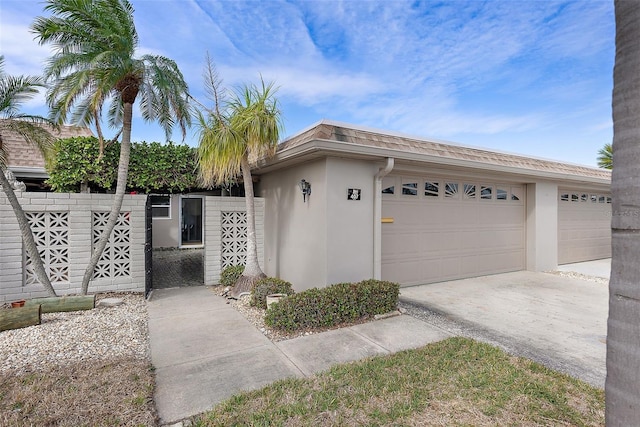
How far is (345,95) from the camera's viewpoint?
10547mm

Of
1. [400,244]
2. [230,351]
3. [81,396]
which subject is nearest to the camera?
[81,396]

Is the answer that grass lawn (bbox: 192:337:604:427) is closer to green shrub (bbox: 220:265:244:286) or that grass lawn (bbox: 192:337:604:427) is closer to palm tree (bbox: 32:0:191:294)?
green shrub (bbox: 220:265:244:286)

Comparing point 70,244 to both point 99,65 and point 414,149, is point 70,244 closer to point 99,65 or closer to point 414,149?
point 99,65

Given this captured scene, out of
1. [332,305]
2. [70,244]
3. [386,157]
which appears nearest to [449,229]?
[386,157]

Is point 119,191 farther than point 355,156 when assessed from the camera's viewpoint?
Yes

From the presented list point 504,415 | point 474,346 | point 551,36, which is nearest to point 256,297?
point 474,346

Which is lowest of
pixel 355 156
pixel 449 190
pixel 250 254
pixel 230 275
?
pixel 230 275

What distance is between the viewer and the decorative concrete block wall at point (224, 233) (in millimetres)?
7156

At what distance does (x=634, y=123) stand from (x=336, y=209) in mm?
4272

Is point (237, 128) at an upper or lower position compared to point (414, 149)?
upper

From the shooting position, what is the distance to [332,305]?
462 cm

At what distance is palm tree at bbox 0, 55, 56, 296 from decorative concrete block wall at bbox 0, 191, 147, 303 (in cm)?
53

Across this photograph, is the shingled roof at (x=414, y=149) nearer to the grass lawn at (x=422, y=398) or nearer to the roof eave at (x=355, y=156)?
the roof eave at (x=355, y=156)

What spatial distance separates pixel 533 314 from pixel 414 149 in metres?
3.56
